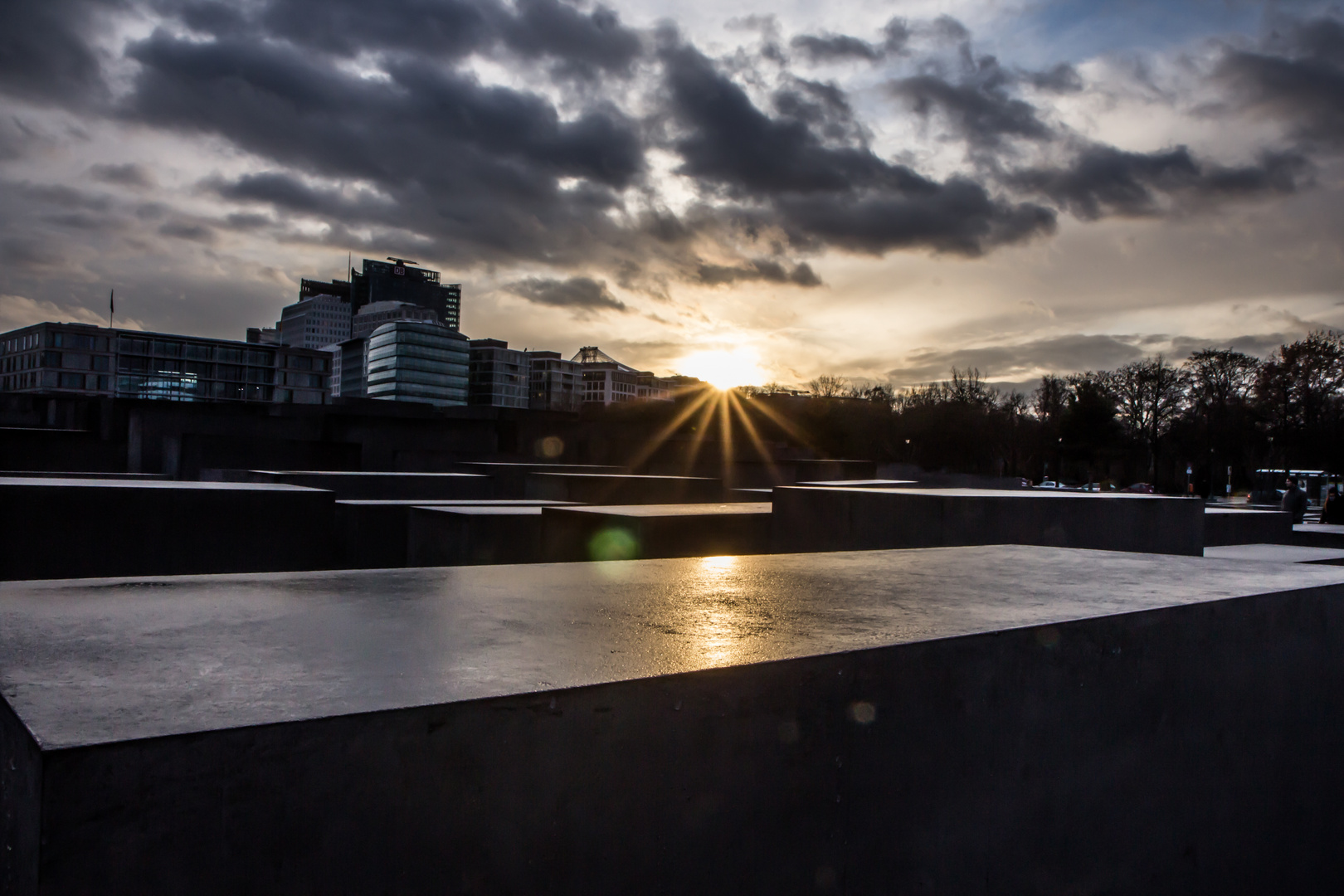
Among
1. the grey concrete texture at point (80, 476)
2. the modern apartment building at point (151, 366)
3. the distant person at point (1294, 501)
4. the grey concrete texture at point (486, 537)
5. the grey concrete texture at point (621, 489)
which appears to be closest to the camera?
the grey concrete texture at point (486, 537)

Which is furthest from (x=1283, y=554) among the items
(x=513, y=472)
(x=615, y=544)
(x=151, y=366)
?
(x=151, y=366)

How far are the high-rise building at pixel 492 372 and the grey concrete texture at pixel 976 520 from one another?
17447 centimetres

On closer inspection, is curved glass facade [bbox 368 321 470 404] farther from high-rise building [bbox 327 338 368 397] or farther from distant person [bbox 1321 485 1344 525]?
distant person [bbox 1321 485 1344 525]

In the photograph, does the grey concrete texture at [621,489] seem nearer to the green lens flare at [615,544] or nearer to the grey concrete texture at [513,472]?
the grey concrete texture at [513,472]

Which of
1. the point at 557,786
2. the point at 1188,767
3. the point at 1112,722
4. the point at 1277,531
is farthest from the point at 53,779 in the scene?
the point at 1277,531

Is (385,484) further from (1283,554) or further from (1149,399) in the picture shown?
(1149,399)

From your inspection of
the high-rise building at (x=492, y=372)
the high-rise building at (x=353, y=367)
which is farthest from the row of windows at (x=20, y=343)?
the high-rise building at (x=492, y=372)

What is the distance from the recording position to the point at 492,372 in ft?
594

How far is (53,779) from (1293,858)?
441 cm

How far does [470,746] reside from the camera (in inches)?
65.1

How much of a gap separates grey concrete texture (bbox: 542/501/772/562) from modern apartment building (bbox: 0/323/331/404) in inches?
4406

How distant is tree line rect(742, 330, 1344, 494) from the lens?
4128cm

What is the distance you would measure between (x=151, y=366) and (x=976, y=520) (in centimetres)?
12688

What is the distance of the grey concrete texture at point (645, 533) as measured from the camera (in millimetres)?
7426
